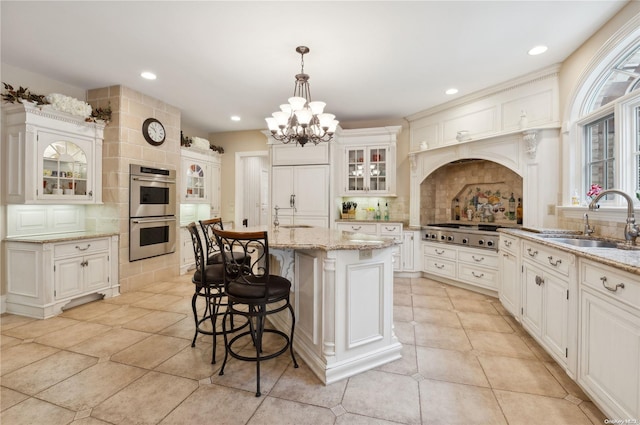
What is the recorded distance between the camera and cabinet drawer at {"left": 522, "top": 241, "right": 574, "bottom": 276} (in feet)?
6.47

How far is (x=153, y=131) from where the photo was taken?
4.28 m

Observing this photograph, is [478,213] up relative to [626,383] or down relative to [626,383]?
up

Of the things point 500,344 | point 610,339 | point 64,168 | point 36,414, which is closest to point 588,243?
point 500,344

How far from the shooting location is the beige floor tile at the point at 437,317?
3.00m

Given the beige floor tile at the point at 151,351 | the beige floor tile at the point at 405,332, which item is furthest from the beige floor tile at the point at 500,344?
the beige floor tile at the point at 151,351

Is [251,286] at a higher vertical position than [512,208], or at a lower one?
lower

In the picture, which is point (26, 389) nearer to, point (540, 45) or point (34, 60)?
point (34, 60)

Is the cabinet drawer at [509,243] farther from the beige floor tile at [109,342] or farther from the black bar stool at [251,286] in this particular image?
the beige floor tile at [109,342]

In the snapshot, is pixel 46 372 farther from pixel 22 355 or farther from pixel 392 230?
pixel 392 230

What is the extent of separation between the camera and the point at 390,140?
4902mm

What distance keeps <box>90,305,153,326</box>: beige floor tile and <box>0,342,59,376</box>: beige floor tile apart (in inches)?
21.5

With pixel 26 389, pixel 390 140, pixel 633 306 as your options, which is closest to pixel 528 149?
pixel 390 140

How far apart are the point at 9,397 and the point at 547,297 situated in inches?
144

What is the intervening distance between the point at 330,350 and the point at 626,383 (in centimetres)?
153
